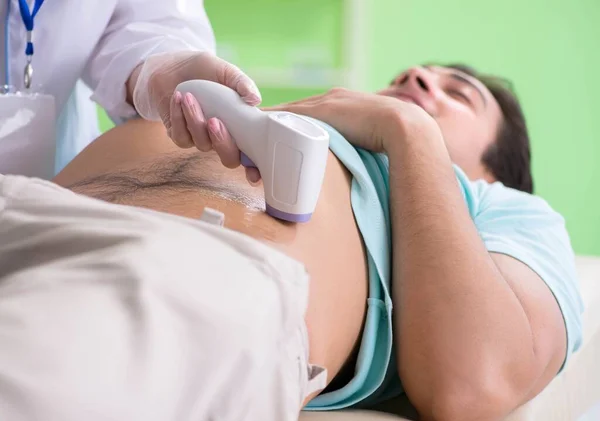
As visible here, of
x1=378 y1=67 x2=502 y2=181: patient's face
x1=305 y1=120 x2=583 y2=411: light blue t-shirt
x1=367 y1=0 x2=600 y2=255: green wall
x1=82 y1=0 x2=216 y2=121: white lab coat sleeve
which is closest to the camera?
x1=305 y1=120 x2=583 y2=411: light blue t-shirt

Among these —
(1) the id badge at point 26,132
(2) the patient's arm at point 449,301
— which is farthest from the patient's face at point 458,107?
(1) the id badge at point 26,132

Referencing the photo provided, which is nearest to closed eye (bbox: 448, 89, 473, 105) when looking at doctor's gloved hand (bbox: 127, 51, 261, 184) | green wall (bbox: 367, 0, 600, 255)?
doctor's gloved hand (bbox: 127, 51, 261, 184)

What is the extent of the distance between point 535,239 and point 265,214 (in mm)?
458

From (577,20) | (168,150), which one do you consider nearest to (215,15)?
(577,20)

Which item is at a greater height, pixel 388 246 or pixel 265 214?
pixel 265 214

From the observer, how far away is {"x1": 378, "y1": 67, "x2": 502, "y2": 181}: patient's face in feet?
4.83

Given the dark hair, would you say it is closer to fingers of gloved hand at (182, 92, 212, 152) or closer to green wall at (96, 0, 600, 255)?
fingers of gloved hand at (182, 92, 212, 152)

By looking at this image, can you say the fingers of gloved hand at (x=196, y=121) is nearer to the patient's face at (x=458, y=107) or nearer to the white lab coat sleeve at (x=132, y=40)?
the white lab coat sleeve at (x=132, y=40)

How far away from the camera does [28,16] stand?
4.00 feet

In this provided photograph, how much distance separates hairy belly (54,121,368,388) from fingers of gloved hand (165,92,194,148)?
0.06 m

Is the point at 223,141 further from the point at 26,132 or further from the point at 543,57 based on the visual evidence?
the point at 543,57

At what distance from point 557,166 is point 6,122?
84.9 inches

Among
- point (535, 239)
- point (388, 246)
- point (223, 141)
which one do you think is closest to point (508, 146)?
point (535, 239)

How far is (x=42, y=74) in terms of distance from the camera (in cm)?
131
